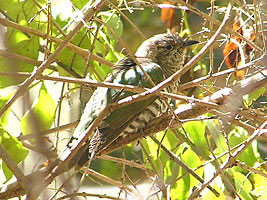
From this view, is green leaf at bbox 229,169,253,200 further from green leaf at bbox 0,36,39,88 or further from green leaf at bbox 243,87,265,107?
green leaf at bbox 0,36,39,88

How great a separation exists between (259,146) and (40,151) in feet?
7.45

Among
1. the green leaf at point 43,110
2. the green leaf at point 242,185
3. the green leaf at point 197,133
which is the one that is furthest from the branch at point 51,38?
the green leaf at point 242,185

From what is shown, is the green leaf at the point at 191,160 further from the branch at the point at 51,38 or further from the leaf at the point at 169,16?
the leaf at the point at 169,16

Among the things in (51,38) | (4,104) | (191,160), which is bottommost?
(191,160)

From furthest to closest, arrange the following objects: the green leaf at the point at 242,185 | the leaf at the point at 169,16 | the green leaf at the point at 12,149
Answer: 1. the leaf at the point at 169,16
2. the green leaf at the point at 242,185
3. the green leaf at the point at 12,149

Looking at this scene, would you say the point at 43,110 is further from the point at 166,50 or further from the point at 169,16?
the point at 169,16

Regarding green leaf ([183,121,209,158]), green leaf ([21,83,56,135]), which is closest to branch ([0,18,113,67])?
green leaf ([21,83,56,135])

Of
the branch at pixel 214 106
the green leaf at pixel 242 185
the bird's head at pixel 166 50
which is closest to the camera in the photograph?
the branch at pixel 214 106

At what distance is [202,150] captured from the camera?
8.15 ft

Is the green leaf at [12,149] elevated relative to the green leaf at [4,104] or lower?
lower

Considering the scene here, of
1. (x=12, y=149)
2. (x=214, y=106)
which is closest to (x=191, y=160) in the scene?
(x=214, y=106)

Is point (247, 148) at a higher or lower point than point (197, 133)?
lower

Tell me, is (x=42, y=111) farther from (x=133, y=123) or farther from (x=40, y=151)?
(x=40, y=151)

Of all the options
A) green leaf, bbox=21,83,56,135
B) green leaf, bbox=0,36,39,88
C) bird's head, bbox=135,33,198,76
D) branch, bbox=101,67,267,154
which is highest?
green leaf, bbox=0,36,39,88
